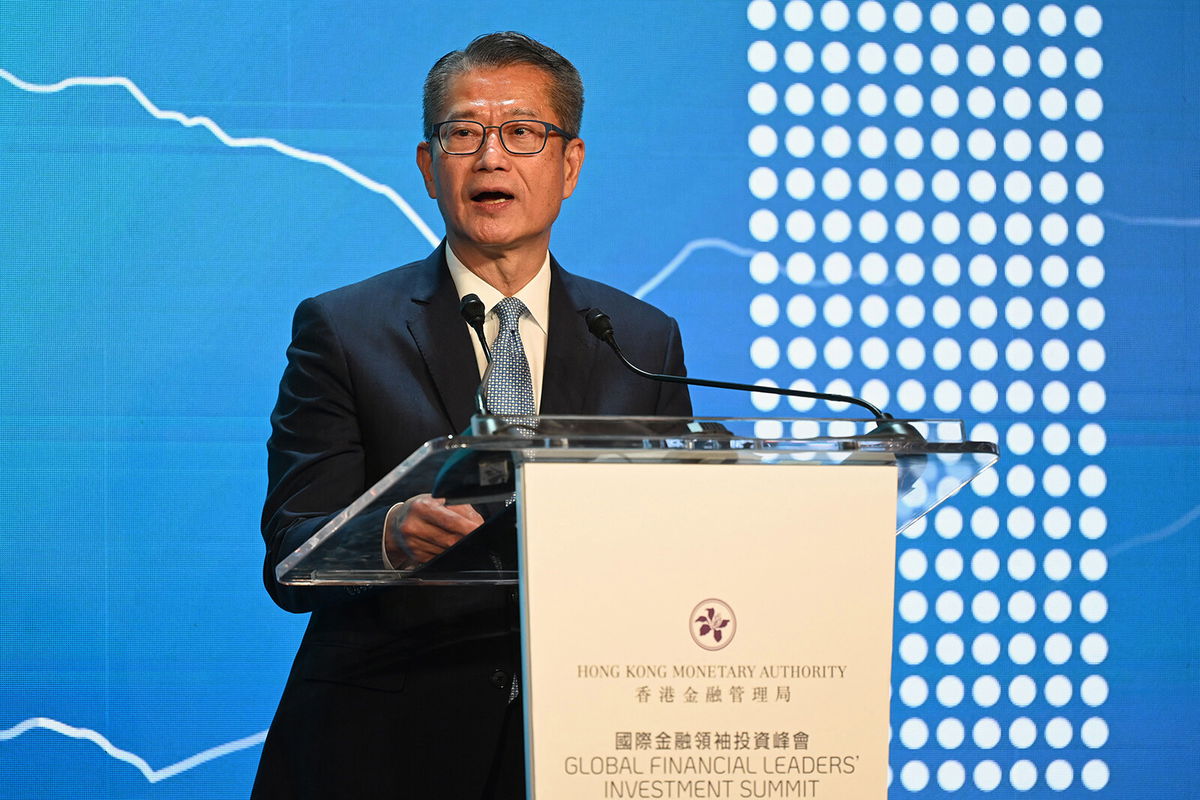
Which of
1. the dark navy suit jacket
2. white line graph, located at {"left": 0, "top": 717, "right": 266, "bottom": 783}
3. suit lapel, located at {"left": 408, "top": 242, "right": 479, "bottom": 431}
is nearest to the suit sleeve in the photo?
the dark navy suit jacket

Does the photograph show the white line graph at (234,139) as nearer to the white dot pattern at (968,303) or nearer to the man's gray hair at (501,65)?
the white dot pattern at (968,303)

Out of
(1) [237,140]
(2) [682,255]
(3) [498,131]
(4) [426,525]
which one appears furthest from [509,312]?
(1) [237,140]

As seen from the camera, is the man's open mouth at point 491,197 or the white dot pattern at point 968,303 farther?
the white dot pattern at point 968,303

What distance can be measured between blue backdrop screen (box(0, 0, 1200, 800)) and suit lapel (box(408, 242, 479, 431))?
0.81m

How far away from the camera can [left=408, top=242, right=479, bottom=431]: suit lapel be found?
1.88 metres

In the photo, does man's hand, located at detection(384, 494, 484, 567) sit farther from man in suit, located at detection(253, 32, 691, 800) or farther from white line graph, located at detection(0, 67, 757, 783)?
white line graph, located at detection(0, 67, 757, 783)

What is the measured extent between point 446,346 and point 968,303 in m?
1.51

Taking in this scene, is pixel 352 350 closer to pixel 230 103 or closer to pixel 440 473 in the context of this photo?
pixel 440 473

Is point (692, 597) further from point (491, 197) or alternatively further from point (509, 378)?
point (491, 197)

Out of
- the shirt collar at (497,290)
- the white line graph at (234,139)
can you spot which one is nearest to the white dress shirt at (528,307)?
the shirt collar at (497,290)

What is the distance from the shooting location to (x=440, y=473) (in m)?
1.19

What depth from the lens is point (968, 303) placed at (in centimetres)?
291

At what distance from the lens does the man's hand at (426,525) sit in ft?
4.22

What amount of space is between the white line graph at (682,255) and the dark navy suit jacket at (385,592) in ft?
2.71
